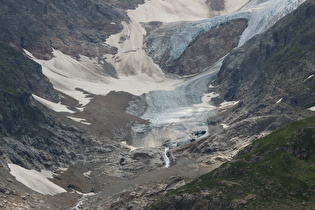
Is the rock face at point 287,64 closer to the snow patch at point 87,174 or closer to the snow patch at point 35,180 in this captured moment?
the snow patch at point 87,174

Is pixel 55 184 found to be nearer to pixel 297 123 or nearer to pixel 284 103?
pixel 297 123

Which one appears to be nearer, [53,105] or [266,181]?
[266,181]

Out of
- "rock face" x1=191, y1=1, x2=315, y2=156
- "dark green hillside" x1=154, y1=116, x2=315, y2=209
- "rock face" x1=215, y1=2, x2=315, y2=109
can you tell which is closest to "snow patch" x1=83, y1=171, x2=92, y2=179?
"rock face" x1=191, y1=1, x2=315, y2=156

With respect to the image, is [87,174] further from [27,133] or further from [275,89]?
[275,89]

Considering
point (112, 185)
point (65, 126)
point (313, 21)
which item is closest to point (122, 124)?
point (65, 126)

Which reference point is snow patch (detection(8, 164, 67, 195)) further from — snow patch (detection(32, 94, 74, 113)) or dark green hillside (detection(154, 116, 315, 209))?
snow patch (detection(32, 94, 74, 113))

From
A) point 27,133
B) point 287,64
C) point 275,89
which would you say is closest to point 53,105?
point 27,133
